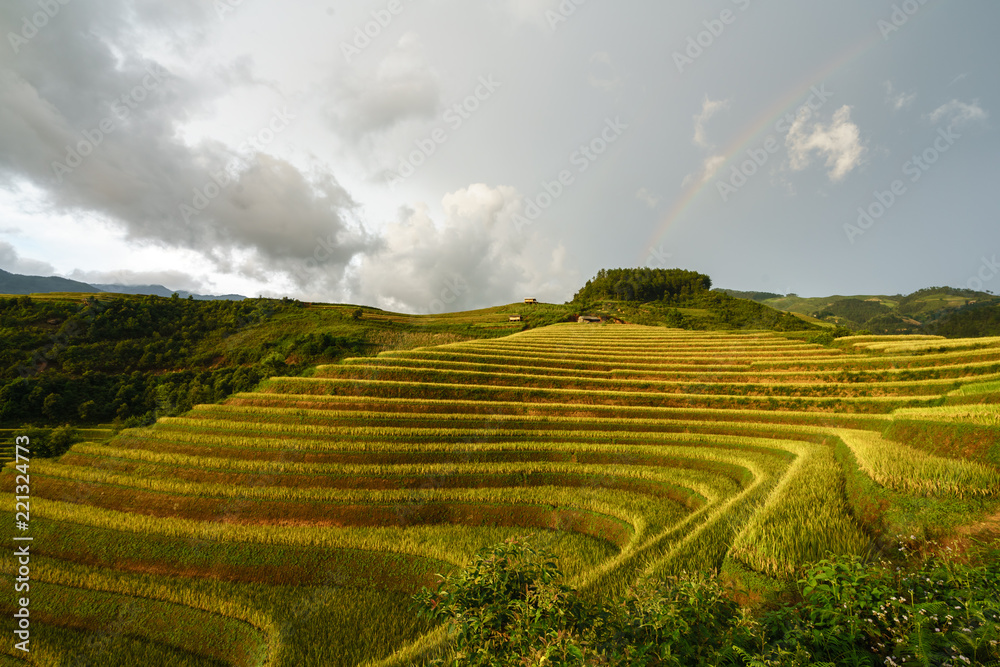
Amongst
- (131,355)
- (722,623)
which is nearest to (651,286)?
(722,623)

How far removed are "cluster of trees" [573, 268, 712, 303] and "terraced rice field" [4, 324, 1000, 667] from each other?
250 feet

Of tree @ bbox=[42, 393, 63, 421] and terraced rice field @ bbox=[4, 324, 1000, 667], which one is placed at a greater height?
terraced rice field @ bbox=[4, 324, 1000, 667]

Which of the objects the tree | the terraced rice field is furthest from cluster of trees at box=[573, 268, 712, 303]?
the tree

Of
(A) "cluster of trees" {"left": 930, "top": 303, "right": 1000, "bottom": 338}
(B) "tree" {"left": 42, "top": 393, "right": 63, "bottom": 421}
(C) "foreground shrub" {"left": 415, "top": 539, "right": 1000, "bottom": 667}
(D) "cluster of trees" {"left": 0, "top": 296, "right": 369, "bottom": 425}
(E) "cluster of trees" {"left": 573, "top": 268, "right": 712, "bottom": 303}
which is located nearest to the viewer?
(C) "foreground shrub" {"left": 415, "top": 539, "right": 1000, "bottom": 667}

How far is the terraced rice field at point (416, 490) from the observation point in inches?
282

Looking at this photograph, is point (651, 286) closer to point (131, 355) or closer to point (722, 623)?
point (722, 623)

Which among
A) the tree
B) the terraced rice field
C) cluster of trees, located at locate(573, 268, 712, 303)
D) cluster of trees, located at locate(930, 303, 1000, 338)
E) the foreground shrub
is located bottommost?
the tree

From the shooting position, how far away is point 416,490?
514 inches

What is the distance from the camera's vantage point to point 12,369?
131 feet

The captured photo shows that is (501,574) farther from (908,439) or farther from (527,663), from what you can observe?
(908,439)

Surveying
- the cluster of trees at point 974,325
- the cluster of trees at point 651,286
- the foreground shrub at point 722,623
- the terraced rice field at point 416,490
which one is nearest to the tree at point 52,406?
the terraced rice field at point 416,490

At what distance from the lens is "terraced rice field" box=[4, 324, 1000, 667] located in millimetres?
7152

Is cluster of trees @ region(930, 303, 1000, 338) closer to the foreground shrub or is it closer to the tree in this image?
the foreground shrub

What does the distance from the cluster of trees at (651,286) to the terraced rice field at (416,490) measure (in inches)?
3002
